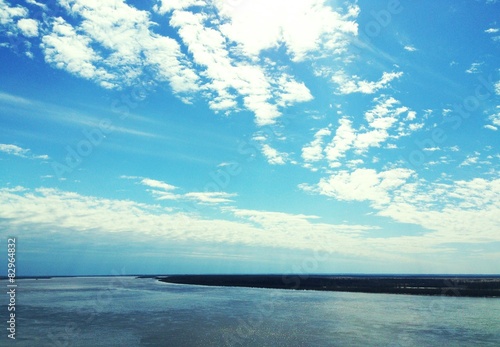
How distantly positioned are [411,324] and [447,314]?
9498mm

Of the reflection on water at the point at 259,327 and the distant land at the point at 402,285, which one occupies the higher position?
the reflection on water at the point at 259,327

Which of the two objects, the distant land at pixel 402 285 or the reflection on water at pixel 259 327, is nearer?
the reflection on water at pixel 259 327

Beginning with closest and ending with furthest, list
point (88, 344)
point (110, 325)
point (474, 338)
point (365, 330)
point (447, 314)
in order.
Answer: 1. point (88, 344)
2. point (474, 338)
3. point (365, 330)
4. point (110, 325)
5. point (447, 314)

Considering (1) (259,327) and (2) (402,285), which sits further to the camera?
(2) (402,285)

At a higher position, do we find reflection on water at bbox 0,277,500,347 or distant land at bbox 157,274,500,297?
reflection on water at bbox 0,277,500,347

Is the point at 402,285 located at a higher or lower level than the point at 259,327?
lower

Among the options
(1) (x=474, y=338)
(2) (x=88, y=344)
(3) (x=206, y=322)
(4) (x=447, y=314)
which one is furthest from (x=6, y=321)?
(4) (x=447, y=314)

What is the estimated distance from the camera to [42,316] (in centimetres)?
3453

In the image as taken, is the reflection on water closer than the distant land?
Yes

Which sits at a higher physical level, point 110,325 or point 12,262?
point 12,262

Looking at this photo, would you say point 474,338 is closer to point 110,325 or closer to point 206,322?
point 206,322

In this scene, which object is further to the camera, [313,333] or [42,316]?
[42,316]

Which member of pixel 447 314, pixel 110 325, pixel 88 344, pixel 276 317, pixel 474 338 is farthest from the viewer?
pixel 447 314

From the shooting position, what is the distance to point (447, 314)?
123ft
